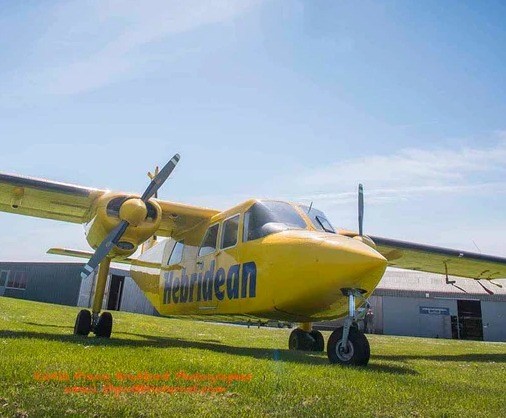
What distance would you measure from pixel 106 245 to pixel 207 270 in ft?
8.56

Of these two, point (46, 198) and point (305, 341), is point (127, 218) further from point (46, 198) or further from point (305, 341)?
point (305, 341)

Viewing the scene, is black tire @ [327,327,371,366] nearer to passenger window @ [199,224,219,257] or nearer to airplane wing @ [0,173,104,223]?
passenger window @ [199,224,219,257]

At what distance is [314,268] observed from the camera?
7.54m

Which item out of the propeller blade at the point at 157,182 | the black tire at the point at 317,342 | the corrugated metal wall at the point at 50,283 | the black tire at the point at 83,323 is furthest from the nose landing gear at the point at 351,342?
the corrugated metal wall at the point at 50,283

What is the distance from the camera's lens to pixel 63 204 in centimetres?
1301

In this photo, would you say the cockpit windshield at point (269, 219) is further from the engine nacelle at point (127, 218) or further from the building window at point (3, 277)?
the building window at point (3, 277)

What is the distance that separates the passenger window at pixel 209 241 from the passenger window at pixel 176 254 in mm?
1547

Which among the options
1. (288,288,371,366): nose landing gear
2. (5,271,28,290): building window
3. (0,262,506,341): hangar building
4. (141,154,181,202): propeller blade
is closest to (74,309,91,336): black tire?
(141,154,181,202): propeller blade

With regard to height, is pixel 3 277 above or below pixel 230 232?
above

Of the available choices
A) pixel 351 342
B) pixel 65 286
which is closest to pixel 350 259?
pixel 351 342

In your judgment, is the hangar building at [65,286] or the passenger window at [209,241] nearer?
the passenger window at [209,241]

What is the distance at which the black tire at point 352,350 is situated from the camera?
22.8 feet

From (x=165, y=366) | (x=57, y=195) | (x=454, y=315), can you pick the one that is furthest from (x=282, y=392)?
(x=454, y=315)

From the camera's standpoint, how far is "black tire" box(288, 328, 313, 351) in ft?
40.0
